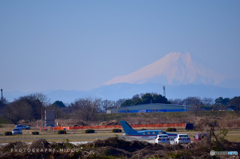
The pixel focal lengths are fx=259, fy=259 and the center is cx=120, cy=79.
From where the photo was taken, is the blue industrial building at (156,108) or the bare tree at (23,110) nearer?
the bare tree at (23,110)

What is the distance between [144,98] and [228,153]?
108 meters

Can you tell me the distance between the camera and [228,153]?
18.2 meters

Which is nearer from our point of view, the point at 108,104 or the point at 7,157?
the point at 7,157

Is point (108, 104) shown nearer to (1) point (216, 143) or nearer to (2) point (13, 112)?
(2) point (13, 112)

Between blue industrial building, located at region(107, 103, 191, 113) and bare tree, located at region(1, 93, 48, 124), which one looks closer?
bare tree, located at region(1, 93, 48, 124)

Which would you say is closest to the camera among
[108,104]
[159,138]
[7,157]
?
[7,157]

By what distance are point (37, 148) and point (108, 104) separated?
142418mm

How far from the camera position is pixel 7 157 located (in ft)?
47.7

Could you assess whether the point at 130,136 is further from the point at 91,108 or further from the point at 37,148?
the point at 91,108

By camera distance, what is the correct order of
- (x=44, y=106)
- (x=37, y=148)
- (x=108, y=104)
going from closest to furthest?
1. (x=37, y=148)
2. (x=44, y=106)
3. (x=108, y=104)

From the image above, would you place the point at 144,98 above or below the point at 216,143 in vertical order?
above

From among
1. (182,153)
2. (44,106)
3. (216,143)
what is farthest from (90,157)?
A: (44,106)

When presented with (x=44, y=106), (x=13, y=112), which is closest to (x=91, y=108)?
(x=44, y=106)

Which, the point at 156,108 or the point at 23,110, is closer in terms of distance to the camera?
the point at 23,110
